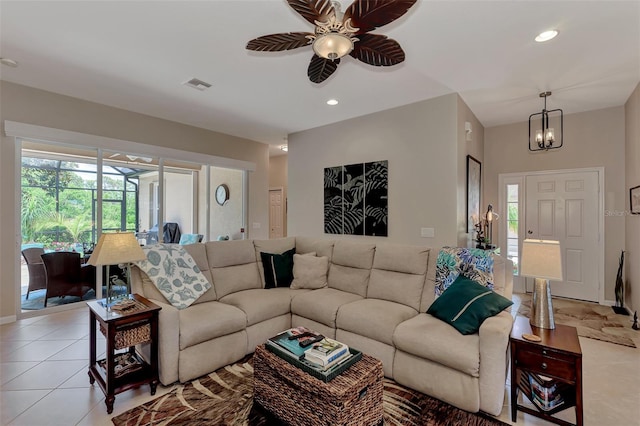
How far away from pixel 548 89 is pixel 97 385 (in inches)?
221

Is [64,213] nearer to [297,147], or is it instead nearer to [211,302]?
[211,302]

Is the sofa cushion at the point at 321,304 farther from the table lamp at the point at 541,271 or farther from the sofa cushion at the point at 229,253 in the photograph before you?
the table lamp at the point at 541,271

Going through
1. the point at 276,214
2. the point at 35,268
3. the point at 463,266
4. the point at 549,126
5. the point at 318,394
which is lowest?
the point at 318,394

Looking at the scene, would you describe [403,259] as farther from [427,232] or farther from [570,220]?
[570,220]

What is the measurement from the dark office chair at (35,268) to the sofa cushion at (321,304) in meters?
3.50

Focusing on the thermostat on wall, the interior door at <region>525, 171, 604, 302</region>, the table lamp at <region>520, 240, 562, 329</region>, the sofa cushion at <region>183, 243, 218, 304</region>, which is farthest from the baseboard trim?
the interior door at <region>525, 171, 604, 302</region>

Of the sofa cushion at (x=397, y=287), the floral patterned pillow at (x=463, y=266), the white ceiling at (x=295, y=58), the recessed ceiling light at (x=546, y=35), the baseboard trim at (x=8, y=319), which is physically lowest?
the baseboard trim at (x=8, y=319)

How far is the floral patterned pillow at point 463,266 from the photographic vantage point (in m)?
2.49

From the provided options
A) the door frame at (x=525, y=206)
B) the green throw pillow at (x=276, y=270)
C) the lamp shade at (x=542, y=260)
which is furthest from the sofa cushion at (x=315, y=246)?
the door frame at (x=525, y=206)

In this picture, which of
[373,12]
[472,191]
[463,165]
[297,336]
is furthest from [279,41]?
[472,191]

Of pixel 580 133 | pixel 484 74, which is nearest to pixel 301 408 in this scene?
pixel 484 74

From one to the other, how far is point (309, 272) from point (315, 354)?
158 centimetres

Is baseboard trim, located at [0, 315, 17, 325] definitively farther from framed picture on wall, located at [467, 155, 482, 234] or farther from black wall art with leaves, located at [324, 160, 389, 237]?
framed picture on wall, located at [467, 155, 482, 234]

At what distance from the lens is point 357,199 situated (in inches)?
186
